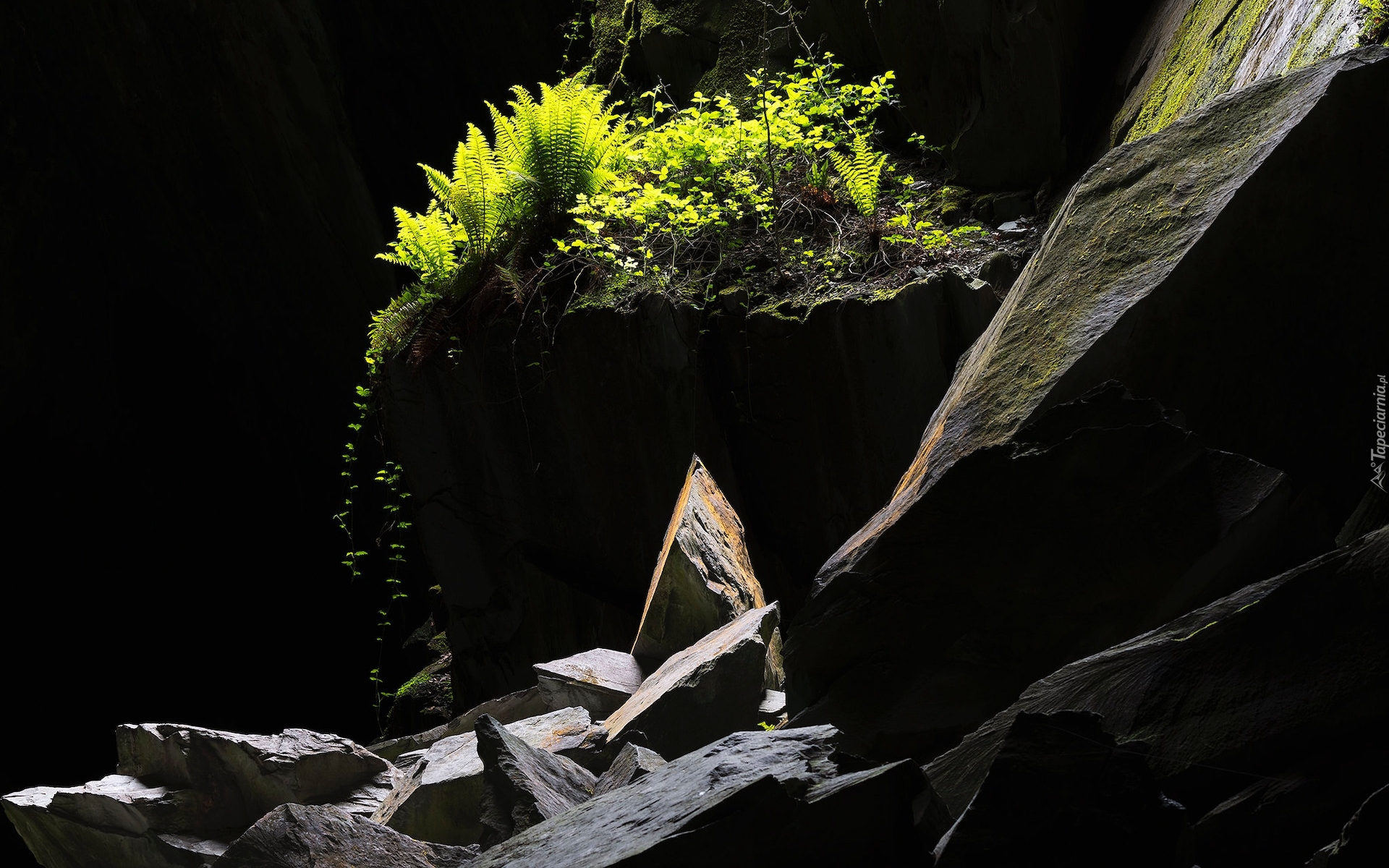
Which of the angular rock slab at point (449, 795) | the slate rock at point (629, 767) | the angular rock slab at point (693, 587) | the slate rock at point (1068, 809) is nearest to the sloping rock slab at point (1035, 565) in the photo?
the slate rock at point (629, 767)

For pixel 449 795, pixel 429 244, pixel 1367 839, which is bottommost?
pixel 449 795

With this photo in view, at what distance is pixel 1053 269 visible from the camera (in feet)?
8.69

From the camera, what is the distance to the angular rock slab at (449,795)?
2.94 metres

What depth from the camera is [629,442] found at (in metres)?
5.11

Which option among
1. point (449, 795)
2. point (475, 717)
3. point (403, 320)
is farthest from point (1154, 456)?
point (403, 320)

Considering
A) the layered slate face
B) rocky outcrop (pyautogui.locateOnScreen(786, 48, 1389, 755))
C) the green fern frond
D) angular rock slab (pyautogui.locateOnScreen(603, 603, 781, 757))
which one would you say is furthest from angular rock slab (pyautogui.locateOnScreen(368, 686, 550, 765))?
the green fern frond

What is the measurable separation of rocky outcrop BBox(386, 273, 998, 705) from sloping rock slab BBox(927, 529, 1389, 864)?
287cm

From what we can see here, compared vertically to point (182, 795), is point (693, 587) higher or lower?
higher

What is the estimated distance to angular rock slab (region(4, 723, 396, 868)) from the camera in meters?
3.22

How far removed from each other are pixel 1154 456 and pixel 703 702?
1595 millimetres

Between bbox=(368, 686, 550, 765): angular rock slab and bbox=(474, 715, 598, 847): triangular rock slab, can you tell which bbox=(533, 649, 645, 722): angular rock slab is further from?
bbox=(474, 715, 598, 847): triangular rock slab

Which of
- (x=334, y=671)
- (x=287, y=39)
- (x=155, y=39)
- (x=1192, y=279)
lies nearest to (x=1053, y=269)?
(x=1192, y=279)

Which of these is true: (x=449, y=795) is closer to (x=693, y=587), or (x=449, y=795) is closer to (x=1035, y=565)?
(x=693, y=587)

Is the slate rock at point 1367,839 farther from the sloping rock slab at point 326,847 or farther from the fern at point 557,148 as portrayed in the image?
the fern at point 557,148
